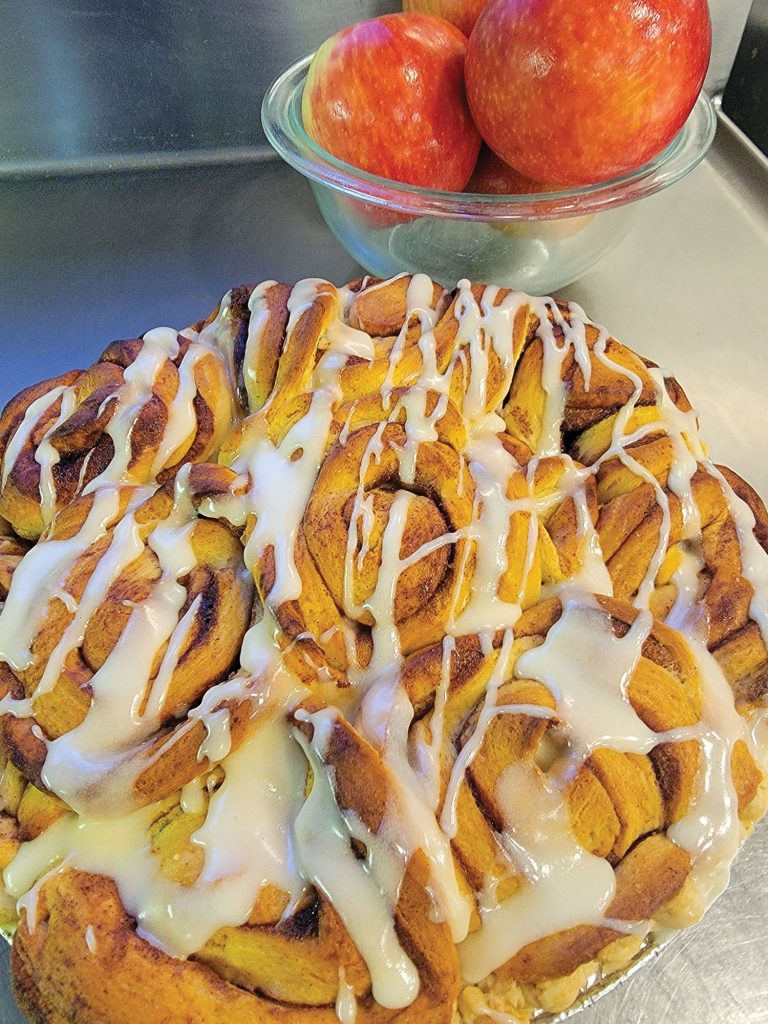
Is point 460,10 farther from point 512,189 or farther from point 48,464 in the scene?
point 48,464

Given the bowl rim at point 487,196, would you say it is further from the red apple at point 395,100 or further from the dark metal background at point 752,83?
the dark metal background at point 752,83

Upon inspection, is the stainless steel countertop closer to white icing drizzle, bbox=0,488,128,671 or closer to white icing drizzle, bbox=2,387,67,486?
white icing drizzle, bbox=2,387,67,486

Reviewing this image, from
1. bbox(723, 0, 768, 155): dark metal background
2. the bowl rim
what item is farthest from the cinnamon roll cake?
bbox(723, 0, 768, 155): dark metal background

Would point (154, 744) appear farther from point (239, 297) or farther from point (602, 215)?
point (602, 215)

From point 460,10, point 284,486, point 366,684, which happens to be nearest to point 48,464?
point 284,486

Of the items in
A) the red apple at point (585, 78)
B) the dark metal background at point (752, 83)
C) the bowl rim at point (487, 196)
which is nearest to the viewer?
the red apple at point (585, 78)

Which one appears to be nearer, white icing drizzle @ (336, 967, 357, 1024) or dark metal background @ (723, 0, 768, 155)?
white icing drizzle @ (336, 967, 357, 1024)

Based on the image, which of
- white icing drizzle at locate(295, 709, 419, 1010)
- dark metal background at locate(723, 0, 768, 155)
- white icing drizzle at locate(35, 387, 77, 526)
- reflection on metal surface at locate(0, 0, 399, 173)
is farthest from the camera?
dark metal background at locate(723, 0, 768, 155)

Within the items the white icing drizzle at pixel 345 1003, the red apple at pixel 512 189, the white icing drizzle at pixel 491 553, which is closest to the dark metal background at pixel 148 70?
the red apple at pixel 512 189
